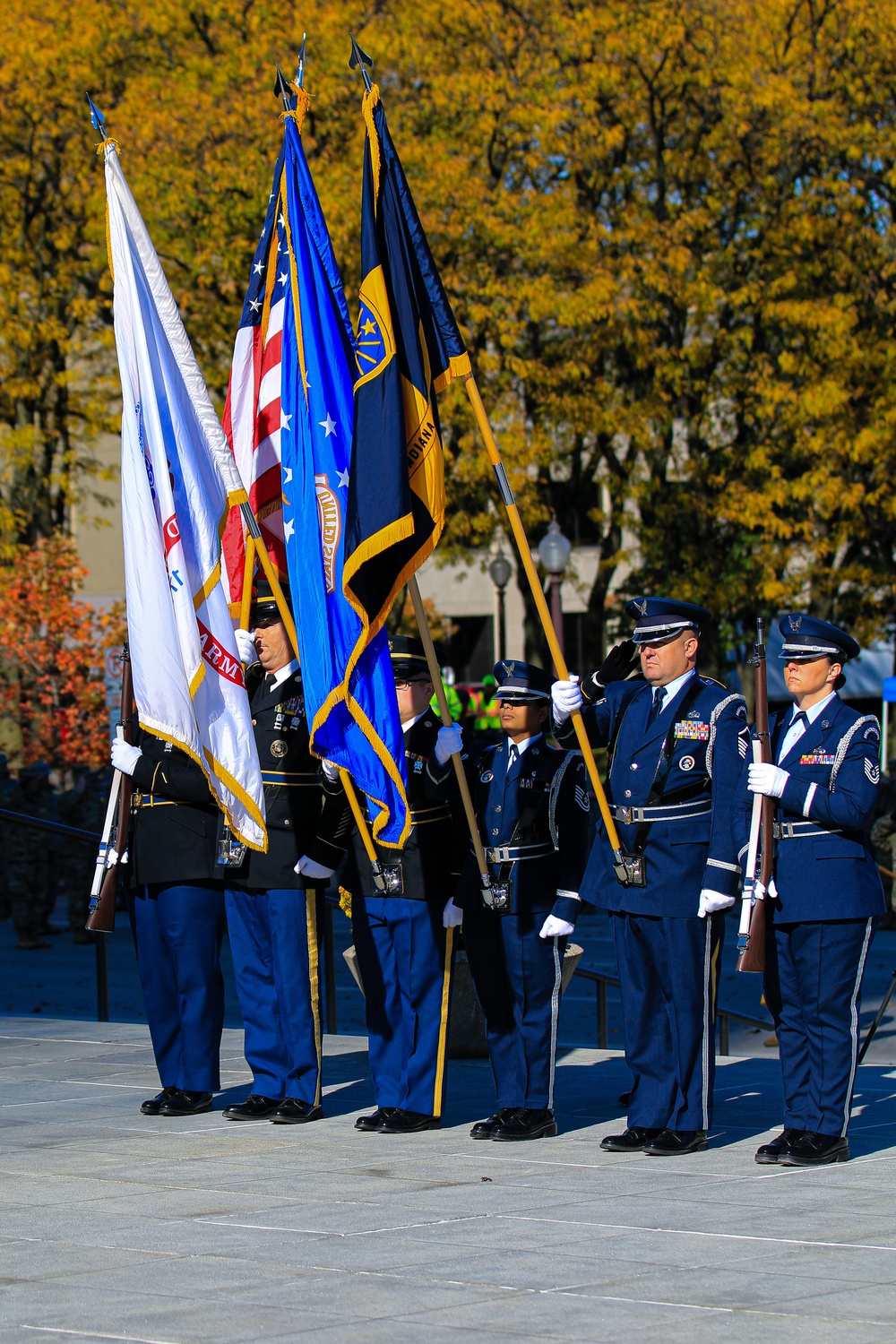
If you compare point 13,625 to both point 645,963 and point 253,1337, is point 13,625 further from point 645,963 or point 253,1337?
point 253,1337

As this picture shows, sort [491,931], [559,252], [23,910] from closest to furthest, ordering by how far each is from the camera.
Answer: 1. [491,931]
2. [23,910]
3. [559,252]

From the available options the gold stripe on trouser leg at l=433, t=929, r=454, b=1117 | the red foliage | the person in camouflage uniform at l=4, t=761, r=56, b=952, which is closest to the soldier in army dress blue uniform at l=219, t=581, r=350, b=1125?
the gold stripe on trouser leg at l=433, t=929, r=454, b=1117

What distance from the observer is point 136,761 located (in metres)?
7.81

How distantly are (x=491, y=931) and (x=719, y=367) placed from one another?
17344 mm

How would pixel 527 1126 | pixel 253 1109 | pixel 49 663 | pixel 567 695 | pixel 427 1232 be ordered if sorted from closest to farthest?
pixel 427 1232
pixel 567 695
pixel 527 1126
pixel 253 1109
pixel 49 663

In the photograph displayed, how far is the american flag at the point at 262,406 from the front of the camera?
8.34m

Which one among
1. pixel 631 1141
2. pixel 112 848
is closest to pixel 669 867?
pixel 631 1141

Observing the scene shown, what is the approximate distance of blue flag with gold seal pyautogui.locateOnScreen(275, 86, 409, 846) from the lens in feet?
23.6

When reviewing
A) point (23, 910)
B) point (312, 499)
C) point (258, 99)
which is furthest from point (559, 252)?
point (312, 499)

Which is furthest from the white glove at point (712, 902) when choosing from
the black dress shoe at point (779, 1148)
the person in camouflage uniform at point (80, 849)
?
the person in camouflage uniform at point (80, 849)

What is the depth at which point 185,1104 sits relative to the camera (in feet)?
25.6

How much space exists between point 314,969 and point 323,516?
5.99 feet

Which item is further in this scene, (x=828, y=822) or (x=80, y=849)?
(x=80, y=849)

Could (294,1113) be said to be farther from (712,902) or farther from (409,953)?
(712,902)
